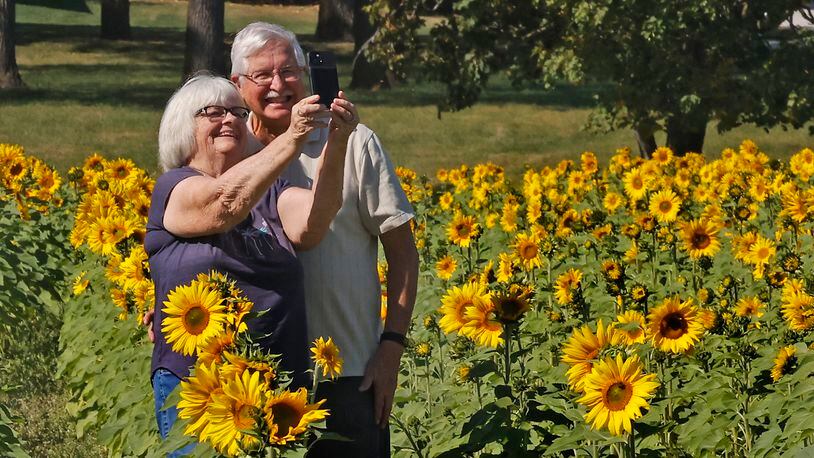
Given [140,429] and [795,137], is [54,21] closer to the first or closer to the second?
[795,137]

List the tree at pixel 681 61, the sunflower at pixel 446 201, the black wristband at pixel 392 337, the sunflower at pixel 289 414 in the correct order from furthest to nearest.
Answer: the tree at pixel 681 61, the sunflower at pixel 446 201, the black wristband at pixel 392 337, the sunflower at pixel 289 414

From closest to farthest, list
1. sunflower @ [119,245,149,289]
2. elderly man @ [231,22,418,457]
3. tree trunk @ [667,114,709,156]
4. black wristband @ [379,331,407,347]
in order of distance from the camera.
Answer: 1. elderly man @ [231,22,418,457]
2. black wristband @ [379,331,407,347]
3. sunflower @ [119,245,149,289]
4. tree trunk @ [667,114,709,156]

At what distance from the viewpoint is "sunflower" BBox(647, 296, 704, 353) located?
4.60m

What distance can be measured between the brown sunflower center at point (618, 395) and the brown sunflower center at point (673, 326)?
809mm

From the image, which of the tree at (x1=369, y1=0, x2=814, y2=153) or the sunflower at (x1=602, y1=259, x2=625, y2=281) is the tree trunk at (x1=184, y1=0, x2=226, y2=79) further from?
the sunflower at (x1=602, y1=259, x2=625, y2=281)

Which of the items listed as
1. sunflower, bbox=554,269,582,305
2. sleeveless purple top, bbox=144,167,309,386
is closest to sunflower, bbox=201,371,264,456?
sleeveless purple top, bbox=144,167,309,386

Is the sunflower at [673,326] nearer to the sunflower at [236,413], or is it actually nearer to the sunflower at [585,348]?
the sunflower at [585,348]

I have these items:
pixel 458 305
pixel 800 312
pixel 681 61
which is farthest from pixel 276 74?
pixel 681 61

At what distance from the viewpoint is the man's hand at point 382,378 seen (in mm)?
4316

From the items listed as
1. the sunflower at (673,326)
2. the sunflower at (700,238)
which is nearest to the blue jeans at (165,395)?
the sunflower at (673,326)

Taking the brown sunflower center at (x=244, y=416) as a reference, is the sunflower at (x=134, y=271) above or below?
below

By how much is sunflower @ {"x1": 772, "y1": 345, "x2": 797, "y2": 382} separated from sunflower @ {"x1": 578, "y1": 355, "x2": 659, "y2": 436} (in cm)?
181

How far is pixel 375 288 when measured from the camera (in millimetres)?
4426

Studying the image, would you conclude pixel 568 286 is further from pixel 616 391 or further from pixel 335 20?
pixel 335 20
